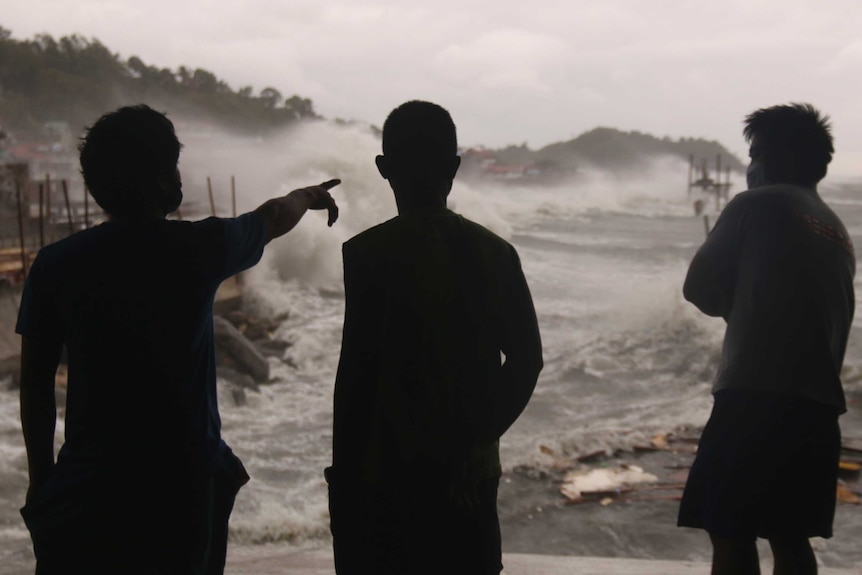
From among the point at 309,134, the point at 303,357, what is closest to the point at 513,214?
the point at 309,134

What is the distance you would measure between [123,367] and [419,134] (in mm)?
763

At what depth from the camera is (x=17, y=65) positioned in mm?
51594

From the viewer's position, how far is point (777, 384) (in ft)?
7.21

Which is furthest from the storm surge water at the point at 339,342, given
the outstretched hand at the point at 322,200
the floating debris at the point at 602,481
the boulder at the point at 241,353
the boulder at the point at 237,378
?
the outstretched hand at the point at 322,200

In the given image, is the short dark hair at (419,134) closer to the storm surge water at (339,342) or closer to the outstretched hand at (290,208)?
the outstretched hand at (290,208)

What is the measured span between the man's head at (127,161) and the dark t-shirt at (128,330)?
0.05 metres

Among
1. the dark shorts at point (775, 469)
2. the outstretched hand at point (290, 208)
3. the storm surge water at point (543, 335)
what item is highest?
the outstretched hand at point (290, 208)

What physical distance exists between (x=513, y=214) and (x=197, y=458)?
44.7 metres

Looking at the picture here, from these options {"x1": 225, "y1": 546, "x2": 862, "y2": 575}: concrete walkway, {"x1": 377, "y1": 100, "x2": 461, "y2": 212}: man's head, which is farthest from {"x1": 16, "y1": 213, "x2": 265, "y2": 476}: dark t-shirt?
{"x1": 225, "y1": 546, "x2": 862, "y2": 575}: concrete walkway

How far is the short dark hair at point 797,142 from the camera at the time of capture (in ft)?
7.71

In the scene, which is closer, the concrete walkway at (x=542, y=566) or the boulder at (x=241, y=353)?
the concrete walkway at (x=542, y=566)

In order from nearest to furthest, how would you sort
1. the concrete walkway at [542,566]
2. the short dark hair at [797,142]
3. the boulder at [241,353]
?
the short dark hair at [797,142], the concrete walkway at [542,566], the boulder at [241,353]

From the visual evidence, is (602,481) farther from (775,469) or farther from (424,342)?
(424,342)

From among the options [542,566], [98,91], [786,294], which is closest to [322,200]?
[786,294]
